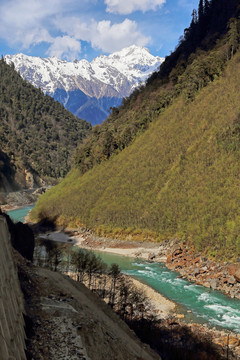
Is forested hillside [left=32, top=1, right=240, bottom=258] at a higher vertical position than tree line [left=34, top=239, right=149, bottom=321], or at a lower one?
higher

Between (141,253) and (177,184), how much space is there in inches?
723

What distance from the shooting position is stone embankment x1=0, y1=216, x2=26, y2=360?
12706mm

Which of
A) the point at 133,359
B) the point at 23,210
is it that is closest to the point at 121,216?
Answer: the point at 133,359

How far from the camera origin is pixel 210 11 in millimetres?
116312

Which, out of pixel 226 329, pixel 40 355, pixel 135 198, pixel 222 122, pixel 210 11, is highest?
pixel 210 11

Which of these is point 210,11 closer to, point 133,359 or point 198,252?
point 198,252

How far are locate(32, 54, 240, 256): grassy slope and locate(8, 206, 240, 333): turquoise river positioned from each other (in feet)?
29.6

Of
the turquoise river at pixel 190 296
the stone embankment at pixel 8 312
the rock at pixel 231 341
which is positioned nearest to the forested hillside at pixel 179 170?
the turquoise river at pixel 190 296

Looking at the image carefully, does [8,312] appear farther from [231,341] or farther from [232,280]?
[232,280]

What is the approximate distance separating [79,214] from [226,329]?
6080 cm

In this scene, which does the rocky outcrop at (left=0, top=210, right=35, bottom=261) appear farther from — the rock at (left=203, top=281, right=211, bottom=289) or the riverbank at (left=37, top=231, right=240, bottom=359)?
the rock at (left=203, top=281, right=211, bottom=289)

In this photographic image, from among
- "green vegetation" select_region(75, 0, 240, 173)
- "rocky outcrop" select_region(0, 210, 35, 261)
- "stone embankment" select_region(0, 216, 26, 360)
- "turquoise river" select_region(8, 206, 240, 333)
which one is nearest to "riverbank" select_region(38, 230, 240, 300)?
"turquoise river" select_region(8, 206, 240, 333)

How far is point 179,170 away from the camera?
73875 mm

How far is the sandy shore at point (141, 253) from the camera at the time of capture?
4012cm
